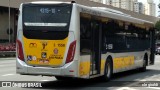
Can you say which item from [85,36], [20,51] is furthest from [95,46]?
[20,51]

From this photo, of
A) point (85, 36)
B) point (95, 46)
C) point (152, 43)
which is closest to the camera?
point (85, 36)

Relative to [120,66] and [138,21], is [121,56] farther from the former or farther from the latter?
→ [138,21]

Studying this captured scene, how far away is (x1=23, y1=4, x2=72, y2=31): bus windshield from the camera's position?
13742 mm

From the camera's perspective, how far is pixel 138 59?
22.1 metres

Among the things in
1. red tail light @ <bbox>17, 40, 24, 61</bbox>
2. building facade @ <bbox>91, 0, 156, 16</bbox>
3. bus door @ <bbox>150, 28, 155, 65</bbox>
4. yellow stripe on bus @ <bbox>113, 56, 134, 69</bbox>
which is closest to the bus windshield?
red tail light @ <bbox>17, 40, 24, 61</bbox>

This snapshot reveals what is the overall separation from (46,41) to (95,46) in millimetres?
2340

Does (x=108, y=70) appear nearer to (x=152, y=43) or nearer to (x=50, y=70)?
(x=50, y=70)

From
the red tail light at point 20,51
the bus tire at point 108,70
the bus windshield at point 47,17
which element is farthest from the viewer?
the bus tire at point 108,70

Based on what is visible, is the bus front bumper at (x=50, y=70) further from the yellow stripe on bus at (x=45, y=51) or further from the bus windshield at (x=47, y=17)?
the bus windshield at (x=47, y=17)

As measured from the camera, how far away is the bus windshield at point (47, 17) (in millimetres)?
13742

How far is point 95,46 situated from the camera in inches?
605

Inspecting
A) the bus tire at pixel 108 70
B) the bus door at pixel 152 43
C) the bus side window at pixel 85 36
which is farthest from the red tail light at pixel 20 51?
the bus door at pixel 152 43

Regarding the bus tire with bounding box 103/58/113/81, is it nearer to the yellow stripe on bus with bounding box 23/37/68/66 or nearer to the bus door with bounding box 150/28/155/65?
the yellow stripe on bus with bounding box 23/37/68/66

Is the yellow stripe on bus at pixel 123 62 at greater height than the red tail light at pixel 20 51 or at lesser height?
lesser
